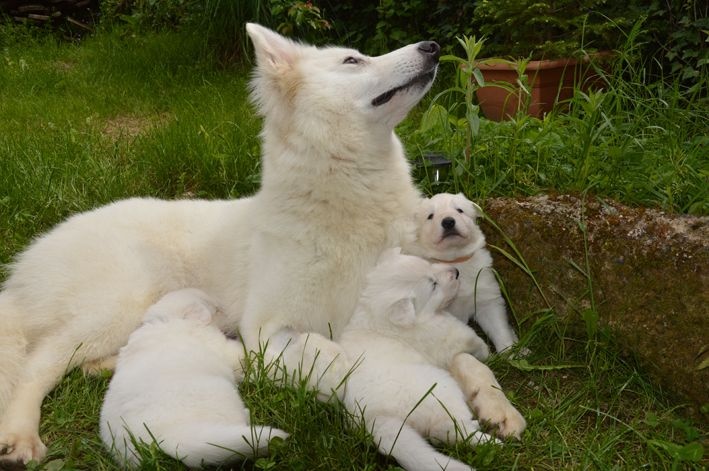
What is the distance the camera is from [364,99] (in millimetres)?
2990

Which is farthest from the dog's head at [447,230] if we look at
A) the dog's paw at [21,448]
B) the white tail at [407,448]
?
the dog's paw at [21,448]

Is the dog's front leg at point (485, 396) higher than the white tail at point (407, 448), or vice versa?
the white tail at point (407, 448)

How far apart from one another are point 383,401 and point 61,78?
22.2ft

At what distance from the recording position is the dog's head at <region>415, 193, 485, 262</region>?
3.06 metres

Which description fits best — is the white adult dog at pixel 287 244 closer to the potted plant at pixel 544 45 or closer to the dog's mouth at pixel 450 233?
the dog's mouth at pixel 450 233

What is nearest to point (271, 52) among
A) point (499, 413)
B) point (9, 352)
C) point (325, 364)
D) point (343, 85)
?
point (343, 85)

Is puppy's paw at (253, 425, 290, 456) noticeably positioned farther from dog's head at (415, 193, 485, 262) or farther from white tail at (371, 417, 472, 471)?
dog's head at (415, 193, 485, 262)

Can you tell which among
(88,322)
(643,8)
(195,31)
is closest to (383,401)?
(88,322)

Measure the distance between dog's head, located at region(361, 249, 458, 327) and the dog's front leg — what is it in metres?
0.23

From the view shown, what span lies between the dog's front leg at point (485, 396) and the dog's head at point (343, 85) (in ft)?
3.31

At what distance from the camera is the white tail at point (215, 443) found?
6.98ft

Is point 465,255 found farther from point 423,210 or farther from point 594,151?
point 594,151

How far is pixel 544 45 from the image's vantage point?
5.24 meters

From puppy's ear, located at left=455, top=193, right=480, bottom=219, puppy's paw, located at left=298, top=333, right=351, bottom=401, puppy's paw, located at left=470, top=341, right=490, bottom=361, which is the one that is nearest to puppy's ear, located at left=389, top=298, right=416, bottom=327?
puppy's paw, located at left=298, top=333, right=351, bottom=401
